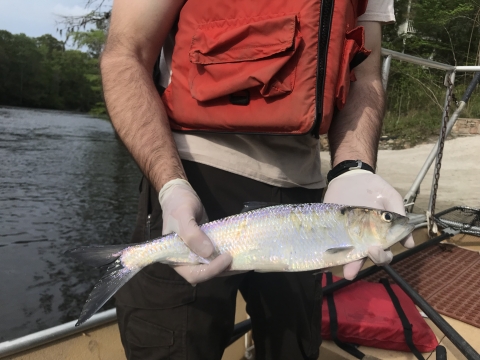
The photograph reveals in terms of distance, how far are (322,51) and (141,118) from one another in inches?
28.4

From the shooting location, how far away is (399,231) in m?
1.60

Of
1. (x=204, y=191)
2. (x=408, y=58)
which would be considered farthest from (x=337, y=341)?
(x=408, y=58)

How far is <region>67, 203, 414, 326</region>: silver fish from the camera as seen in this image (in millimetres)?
1456

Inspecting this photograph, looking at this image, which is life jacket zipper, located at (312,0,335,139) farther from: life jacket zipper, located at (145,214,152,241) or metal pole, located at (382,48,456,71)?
metal pole, located at (382,48,456,71)

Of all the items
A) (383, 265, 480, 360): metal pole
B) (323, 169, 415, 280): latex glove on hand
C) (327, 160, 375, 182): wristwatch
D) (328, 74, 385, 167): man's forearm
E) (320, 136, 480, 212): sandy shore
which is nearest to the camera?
(323, 169, 415, 280): latex glove on hand

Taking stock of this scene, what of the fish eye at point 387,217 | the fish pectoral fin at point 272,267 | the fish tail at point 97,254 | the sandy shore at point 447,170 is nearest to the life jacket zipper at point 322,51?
the fish eye at point 387,217

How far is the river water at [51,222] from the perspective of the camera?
23.1ft

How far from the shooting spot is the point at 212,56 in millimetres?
1636

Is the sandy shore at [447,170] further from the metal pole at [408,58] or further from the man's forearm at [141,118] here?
the man's forearm at [141,118]

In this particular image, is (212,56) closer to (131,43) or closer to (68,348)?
(131,43)

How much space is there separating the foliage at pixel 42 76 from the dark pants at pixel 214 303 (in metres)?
66.3

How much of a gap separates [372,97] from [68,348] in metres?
2.16

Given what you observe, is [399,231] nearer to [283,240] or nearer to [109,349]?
[283,240]

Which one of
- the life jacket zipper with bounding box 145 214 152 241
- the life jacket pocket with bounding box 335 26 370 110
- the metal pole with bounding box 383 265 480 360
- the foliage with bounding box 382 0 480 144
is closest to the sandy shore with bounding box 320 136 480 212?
the foliage with bounding box 382 0 480 144
